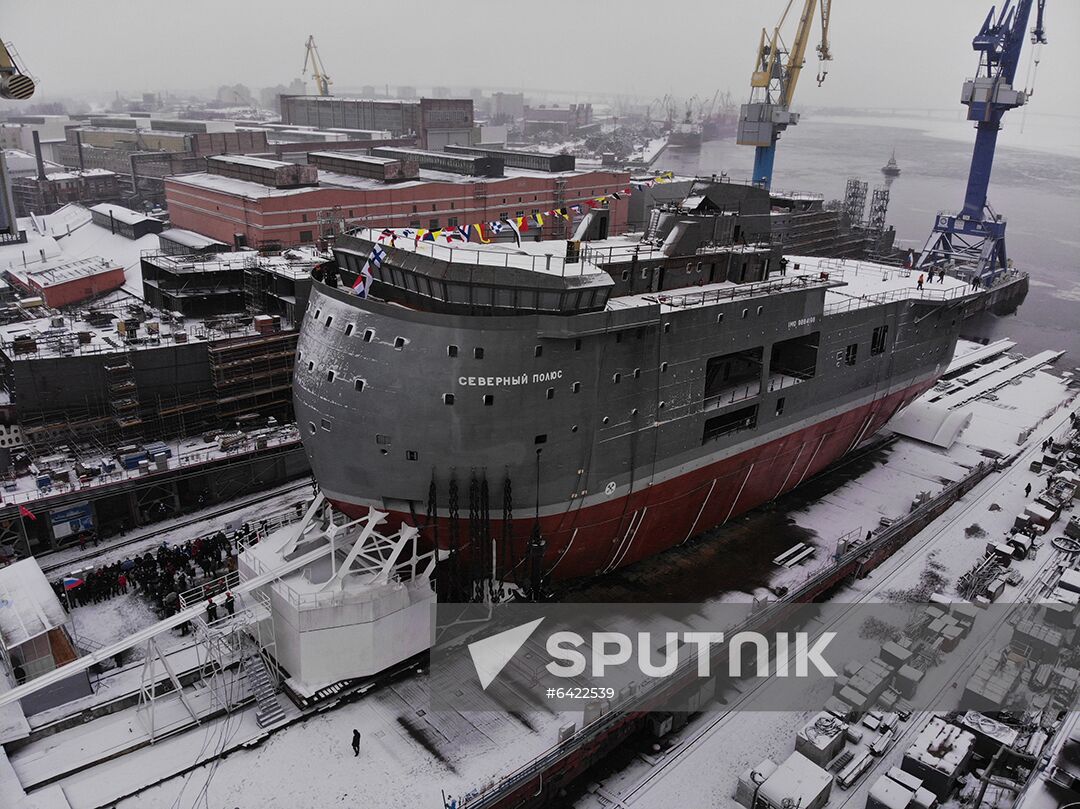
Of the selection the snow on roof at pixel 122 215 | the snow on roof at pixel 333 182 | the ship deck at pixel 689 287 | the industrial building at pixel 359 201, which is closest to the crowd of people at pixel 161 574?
the ship deck at pixel 689 287

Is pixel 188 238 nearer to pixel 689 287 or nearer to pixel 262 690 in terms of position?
pixel 689 287

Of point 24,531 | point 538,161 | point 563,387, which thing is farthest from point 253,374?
point 538,161

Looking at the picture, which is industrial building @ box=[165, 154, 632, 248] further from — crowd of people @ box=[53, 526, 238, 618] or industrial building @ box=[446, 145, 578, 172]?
crowd of people @ box=[53, 526, 238, 618]

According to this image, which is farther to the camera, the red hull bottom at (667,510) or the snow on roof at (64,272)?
the snow on roof at (64,272)

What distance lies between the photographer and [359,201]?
5078 centimetres

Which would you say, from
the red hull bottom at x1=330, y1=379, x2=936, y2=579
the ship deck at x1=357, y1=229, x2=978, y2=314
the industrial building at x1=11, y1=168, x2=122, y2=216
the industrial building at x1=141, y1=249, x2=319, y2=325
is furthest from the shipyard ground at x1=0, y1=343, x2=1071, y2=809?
the industrial building at x1=11, y1=168, x2=122, y2=216

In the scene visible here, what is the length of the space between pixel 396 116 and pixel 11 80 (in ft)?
293

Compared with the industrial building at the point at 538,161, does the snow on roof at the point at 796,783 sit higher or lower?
lower

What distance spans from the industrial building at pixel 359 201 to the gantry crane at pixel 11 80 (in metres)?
16.6

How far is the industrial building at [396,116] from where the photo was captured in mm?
100438

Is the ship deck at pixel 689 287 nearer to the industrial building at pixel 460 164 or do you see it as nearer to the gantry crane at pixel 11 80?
the gantry crane at pixel 11 80

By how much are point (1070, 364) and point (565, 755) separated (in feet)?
164

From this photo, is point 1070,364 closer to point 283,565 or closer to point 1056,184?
point 283,565

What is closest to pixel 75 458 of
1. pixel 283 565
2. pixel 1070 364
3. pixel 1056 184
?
pixel 283 565
